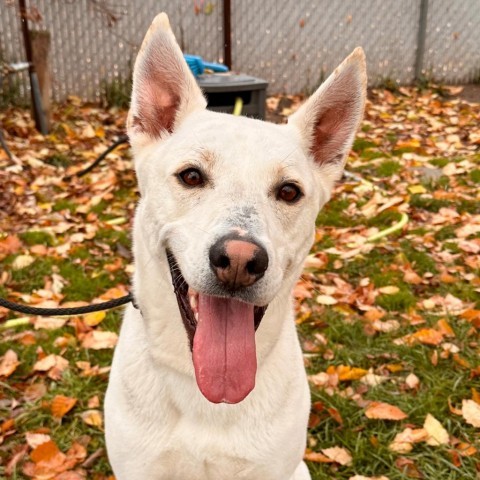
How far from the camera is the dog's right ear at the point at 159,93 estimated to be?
2.24 m

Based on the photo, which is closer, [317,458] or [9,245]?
[317,458]

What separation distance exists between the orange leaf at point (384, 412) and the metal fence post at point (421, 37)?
8431 mm

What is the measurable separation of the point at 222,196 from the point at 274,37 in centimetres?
811

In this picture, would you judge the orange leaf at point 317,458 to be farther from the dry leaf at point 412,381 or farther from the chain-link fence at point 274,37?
the chain-link fence at point 274,37

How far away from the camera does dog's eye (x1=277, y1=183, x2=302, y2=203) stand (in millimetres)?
2145

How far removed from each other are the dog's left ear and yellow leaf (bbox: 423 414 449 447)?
57.5 inches

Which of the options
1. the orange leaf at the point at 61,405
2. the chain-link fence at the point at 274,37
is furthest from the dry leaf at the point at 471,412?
the chain-link fence at the point at 274,37

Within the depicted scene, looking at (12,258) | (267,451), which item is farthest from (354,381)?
(12,258)

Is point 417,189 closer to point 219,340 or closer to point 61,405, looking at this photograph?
point 61,405

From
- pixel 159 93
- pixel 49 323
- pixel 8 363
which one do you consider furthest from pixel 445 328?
pixel 8 363

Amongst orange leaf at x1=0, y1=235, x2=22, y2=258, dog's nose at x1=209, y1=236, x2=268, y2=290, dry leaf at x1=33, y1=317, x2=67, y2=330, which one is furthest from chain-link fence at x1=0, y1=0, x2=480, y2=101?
dog's nose at x1=209, y1=236, x2=268, y2=290

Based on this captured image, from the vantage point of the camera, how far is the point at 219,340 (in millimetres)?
1991

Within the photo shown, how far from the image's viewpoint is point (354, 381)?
3420mm

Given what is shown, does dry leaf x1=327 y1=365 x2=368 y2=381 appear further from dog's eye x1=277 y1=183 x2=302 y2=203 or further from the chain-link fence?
the chain-link fence
